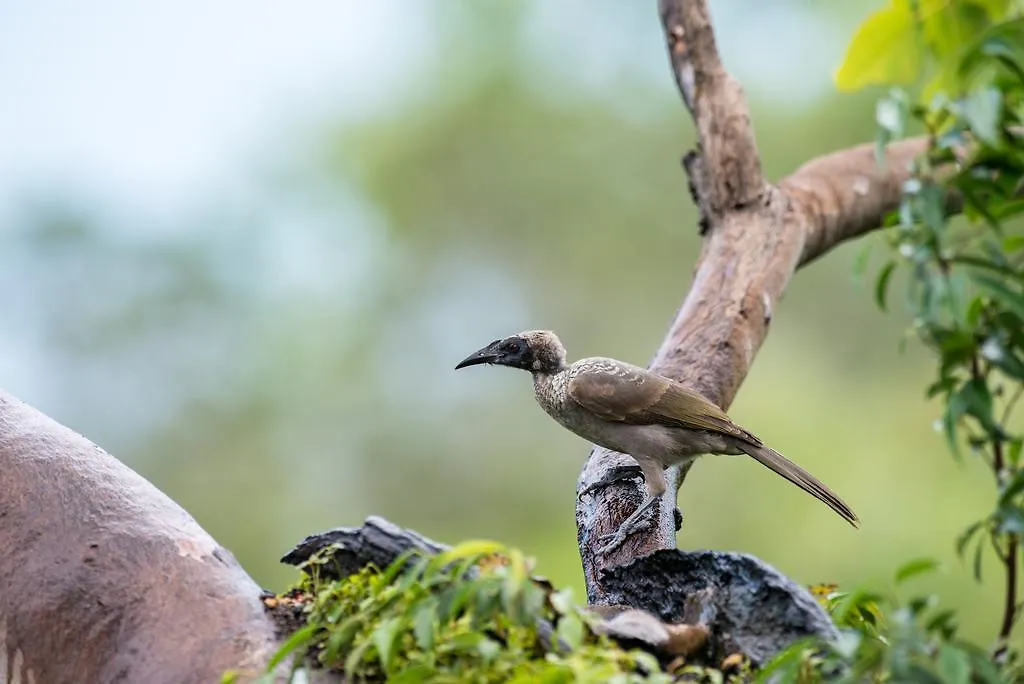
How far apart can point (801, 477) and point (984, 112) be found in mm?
2287

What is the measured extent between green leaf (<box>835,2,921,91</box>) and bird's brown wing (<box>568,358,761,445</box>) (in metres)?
1.26

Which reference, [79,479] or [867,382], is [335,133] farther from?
[79,479]

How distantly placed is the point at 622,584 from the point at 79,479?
1237 millimetres

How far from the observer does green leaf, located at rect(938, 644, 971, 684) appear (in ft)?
5.20

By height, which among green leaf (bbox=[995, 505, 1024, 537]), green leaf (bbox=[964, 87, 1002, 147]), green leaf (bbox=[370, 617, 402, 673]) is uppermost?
green leaf (bbox=[964, 87, 1002, 147])

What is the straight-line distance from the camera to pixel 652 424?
390 centimetres

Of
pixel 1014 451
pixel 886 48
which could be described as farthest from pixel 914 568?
pixel 886 48

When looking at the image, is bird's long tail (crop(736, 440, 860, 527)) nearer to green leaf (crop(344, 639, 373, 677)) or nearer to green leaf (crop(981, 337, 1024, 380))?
green leaf (crop(981, 337, 1024, 380))

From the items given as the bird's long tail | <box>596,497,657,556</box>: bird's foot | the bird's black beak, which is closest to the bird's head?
the bird's black beak

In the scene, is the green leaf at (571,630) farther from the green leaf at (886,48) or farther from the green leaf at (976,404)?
the green leaf at (886,48)

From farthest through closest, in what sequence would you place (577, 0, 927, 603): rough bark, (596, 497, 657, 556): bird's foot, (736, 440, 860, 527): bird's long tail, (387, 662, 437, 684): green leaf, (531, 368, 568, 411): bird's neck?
1. (531, 368, 568, 411): bird's neck
2. (577, 0, 927, 603): rough bark
3. (736, 440, 860, 527): bird's long tail
4. (596, 497, 657, 556): bird's foot
5. (387, 662, 437, 684): green leaf

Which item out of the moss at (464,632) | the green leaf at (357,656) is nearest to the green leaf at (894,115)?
the moss at (464,632)

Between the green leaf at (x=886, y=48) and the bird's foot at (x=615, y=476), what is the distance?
1550 millimetres

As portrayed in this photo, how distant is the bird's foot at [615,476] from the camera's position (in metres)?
3.94
